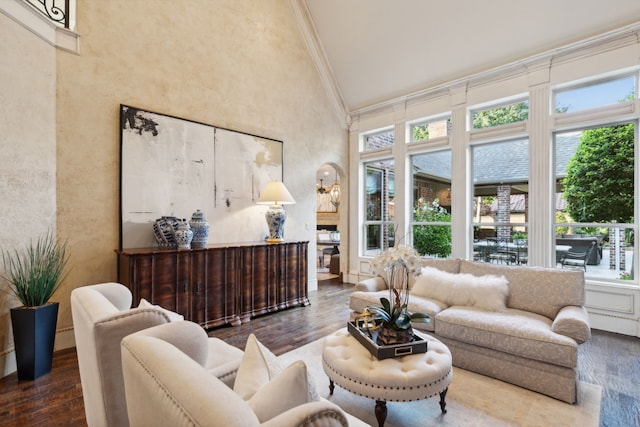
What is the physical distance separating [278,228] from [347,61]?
3403 mm

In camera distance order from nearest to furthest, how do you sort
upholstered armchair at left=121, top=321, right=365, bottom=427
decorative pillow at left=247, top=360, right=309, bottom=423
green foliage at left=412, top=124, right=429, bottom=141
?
upholstered armchair at left=121, top=321, right=365, bottom=427
decorative pillow at left=247, top=360, right=309, bottom=423
green foliage at left=412, top=124, right=429, bottom=141

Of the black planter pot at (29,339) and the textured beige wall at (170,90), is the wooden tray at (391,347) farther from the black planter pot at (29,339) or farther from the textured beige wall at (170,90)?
the textured beige wall at (170,90)

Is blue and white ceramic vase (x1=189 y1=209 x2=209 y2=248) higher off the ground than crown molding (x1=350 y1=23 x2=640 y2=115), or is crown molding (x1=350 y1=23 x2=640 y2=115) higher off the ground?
crown molding (x1=350 y1=23 x2=640 y2=115)

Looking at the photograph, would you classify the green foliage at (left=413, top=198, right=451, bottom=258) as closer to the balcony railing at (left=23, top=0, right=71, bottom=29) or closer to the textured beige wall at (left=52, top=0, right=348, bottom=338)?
the textured beige wall at (left=52, top=0, right=348, bottom=338)

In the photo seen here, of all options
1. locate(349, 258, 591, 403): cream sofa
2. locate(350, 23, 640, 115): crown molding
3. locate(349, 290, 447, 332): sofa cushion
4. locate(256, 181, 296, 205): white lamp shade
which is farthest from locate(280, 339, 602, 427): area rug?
locate(350, 23, 640, 115): crown molding

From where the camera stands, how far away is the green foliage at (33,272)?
104 inches

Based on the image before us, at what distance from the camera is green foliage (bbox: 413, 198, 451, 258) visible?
5484mm

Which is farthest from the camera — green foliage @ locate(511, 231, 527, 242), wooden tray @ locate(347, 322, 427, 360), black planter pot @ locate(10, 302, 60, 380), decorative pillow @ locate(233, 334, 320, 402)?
green foliage @ locate(511, 231, 527, 242)

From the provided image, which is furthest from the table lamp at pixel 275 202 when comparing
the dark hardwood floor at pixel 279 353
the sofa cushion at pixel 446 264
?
the sofa cushion at pixel 446 264

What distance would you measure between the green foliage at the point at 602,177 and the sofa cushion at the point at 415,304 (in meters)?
2.56

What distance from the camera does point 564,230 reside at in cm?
432

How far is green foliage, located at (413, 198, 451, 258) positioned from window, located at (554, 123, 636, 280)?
1.57 metres

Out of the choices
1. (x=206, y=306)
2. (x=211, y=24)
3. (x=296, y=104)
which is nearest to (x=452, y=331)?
(x=206, y=306)

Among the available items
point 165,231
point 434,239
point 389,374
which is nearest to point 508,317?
point 389,374
